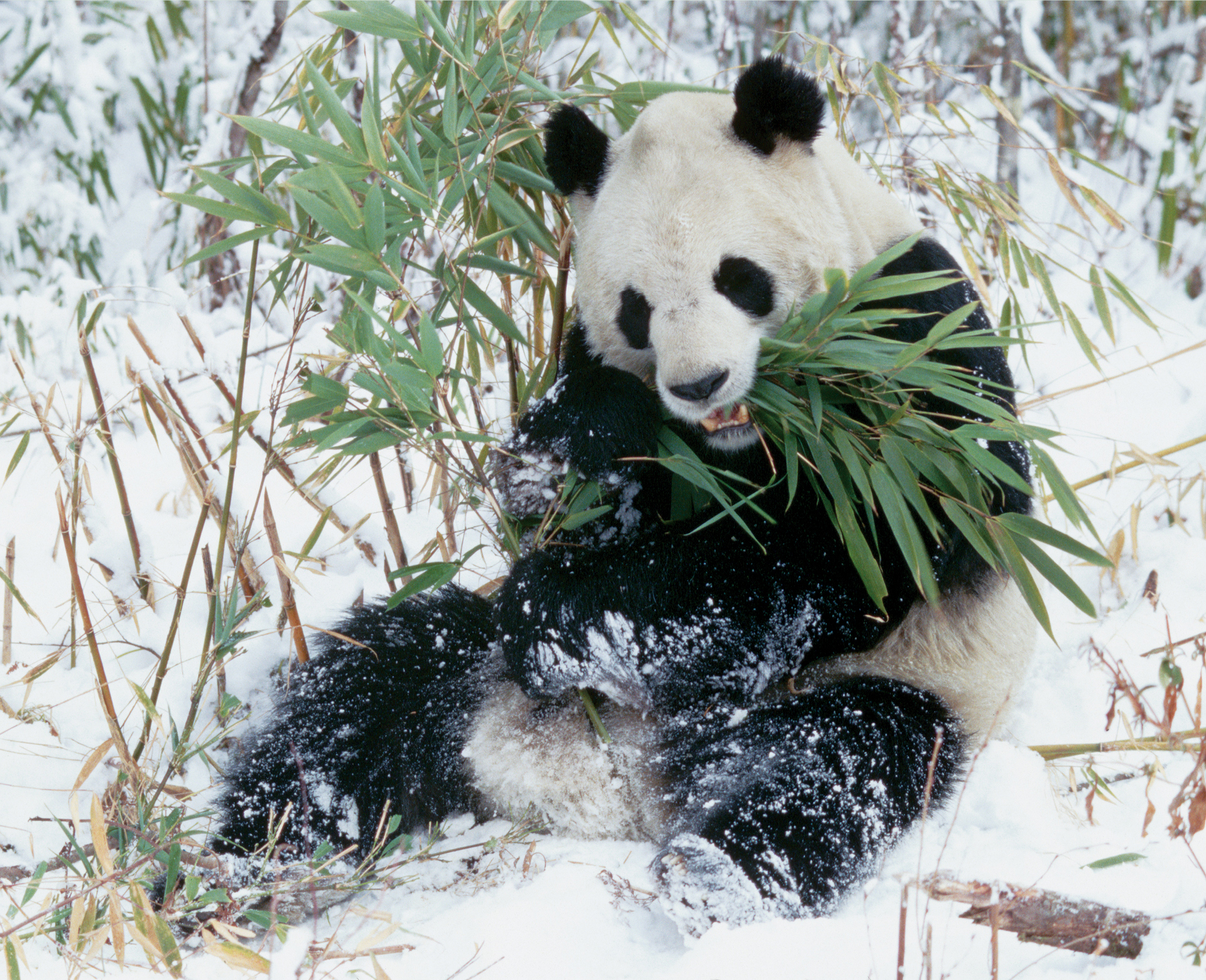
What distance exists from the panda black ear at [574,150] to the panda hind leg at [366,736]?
906mm

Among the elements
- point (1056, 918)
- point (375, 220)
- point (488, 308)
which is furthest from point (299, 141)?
point (1056, 918)

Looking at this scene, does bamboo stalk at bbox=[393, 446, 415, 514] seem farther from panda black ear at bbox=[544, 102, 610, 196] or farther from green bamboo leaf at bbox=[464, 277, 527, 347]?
panda black ear at bbox=[544, 102, 610, 196]

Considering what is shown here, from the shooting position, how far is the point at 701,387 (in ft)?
5.45

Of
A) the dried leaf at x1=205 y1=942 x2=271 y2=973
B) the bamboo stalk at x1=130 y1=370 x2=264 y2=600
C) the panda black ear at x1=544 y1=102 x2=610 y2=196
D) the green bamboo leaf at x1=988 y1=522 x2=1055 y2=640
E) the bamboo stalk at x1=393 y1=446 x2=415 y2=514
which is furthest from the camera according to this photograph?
the bamboo stalk at x1=393 y1=446 x2=415 y2=514

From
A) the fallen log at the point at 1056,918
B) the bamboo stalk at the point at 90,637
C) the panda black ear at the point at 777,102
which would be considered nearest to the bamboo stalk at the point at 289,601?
the bamboo stalk at the point at 90,637

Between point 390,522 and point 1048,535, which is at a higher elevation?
point 390,522

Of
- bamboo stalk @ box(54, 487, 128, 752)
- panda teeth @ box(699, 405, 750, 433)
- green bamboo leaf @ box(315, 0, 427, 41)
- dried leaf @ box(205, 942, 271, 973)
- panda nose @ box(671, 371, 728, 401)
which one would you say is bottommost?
dried leaf @ box(205, 942, 271, 973)

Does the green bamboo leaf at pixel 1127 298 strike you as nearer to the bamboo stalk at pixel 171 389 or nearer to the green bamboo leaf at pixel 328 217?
the green bamboo leaf at pixel 328 217

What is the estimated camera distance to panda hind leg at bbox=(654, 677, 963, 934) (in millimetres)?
1559

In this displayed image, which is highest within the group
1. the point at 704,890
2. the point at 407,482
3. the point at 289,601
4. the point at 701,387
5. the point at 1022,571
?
the point at 701,387

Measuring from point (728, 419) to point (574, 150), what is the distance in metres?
0.59

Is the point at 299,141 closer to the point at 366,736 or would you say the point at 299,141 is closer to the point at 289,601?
the point at 289,601

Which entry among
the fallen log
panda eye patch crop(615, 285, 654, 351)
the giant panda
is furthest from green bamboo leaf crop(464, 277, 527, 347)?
the fallen log

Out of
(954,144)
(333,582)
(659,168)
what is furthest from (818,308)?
(954,144)
